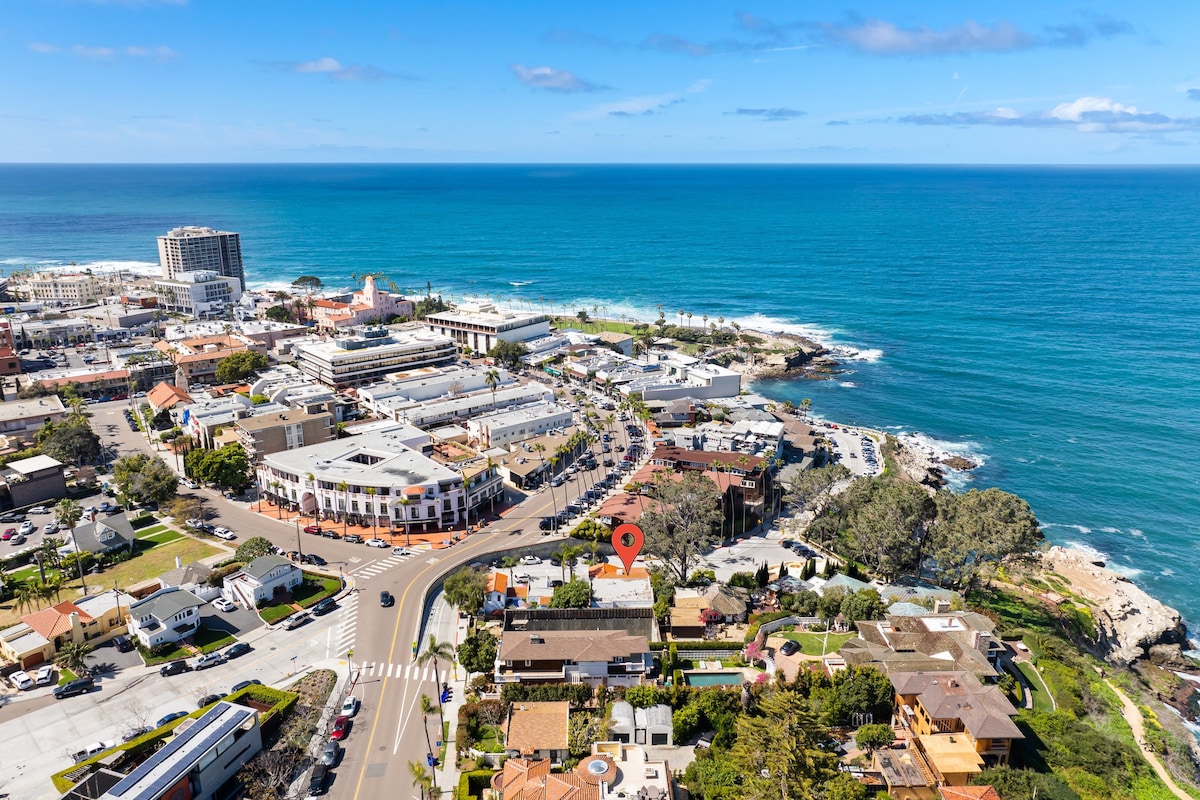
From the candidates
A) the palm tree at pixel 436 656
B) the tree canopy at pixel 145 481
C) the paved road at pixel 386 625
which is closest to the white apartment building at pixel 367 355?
the paved road at pixel 386 625

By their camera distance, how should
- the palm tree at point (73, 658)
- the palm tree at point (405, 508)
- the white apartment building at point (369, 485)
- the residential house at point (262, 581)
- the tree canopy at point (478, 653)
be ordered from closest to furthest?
the palm tree at point (73, 658)
the tree canopy at point (478, 653)
the residential house at point (262, 581)
the palm tree at point (405, 508)
the white apartment building at point (369, 485)

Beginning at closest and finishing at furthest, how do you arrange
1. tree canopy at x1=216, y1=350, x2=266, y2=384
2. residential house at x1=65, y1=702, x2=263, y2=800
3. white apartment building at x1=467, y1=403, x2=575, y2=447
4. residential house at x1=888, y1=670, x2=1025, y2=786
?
residential house at x1=65, y1=702, x2=263, y2=800 → residential house at x1=888, y1=670, x2=1025, y2=786 → white apartment building at x1=467, y1=403, x2=575, y2=447 → tree canopy at x1=216, y1=350, x2=266, y2=384

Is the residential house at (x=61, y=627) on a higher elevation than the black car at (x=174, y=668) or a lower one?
higher

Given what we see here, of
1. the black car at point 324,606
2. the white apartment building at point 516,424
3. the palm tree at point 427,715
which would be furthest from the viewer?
the white apartment building at point 516,424

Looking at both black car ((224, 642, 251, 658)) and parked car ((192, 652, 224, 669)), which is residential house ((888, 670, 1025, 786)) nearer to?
black car ((224, 642, 251, 658))

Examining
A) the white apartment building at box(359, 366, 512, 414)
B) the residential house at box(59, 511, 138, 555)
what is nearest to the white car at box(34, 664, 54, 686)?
the residential house at box(59, 511, 138, 555)

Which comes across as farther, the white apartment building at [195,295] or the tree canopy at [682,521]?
the white apartment building at [195,295]

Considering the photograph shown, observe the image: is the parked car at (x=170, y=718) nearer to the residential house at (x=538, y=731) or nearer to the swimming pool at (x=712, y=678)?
the residential house at (x=538, y=731)
